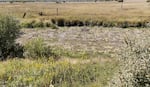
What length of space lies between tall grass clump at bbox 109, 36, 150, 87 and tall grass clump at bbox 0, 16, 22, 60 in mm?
15477

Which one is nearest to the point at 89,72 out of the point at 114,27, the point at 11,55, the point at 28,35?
the point at 11,55

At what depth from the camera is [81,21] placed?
51.8m

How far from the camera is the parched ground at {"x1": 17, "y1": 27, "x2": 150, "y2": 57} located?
32.1 metres

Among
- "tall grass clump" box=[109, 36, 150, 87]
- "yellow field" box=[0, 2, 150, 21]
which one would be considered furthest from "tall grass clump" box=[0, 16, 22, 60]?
"yellow field" box=[0, 2, 150, 21]

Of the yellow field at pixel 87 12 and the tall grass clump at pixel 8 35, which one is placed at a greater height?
the tall grass clump at pixel 8 35

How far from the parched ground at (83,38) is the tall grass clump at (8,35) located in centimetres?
661

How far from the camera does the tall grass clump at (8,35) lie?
24.5 metres

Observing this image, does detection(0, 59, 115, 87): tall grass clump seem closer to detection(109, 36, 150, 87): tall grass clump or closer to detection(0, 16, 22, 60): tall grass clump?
detection(109, 36, 150, 87): tall grass clump

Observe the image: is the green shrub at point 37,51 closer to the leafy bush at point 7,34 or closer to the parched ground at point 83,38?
the leafy bush at point 7,34

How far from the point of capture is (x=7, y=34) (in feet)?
81.5

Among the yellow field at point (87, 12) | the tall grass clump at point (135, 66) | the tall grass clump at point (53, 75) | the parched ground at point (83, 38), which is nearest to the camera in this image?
the tall grass clump at point (135, 66)

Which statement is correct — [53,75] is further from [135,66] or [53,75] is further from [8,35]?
[8,35]

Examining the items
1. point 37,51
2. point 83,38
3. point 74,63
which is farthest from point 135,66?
point 83,38

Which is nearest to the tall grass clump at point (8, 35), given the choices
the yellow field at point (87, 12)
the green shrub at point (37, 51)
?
the green shrub at point (37, 51)
